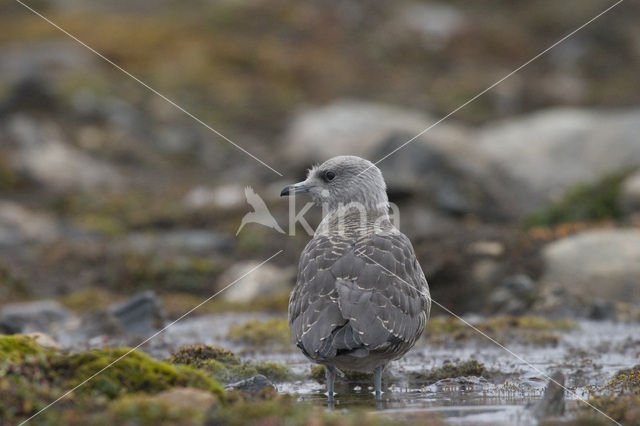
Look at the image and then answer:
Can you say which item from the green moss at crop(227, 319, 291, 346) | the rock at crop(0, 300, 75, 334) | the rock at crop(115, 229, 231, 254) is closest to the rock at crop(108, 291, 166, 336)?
the rock at crop(0, 300, 75, 334)

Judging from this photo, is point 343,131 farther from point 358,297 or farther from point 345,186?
point 358,297

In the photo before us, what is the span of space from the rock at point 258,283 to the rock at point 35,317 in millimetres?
3324

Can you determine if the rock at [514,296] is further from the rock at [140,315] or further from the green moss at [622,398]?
the rock at [140,315]

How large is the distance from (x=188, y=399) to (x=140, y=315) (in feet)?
24.0

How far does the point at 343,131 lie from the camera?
1050 inches

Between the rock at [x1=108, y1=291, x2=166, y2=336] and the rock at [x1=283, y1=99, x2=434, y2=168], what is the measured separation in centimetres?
1054

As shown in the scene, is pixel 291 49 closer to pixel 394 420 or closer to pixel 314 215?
pixel 314 215

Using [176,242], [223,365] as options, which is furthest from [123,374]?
[176,242]

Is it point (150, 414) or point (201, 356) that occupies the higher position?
point (201, 356)

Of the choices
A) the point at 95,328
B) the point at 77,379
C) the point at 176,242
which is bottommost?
the point at 77,379

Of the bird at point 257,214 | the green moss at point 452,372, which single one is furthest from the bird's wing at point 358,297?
the bird at point 257,214

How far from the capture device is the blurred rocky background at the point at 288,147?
622 inches

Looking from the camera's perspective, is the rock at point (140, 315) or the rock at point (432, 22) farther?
the rock at point (432, 22)

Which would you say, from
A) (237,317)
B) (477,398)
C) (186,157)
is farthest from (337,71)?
(477,398)
